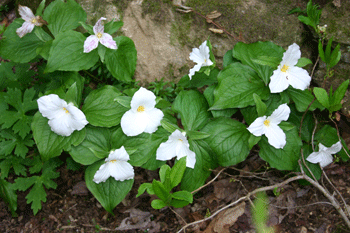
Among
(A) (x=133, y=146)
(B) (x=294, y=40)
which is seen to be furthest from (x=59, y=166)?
(B) (x=294, y=40)

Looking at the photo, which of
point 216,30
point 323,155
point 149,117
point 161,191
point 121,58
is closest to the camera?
point 161,191

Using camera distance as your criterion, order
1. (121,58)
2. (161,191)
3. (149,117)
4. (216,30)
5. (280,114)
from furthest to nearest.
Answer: (216,30), (121,58), (149,117), (280,114), (161,191)

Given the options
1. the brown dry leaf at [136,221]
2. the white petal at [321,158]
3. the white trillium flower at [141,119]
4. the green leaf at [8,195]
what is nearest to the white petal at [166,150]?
the white trillium flower at [141,119]

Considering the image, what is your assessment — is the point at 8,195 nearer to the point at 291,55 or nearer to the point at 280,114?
the point at 280,114

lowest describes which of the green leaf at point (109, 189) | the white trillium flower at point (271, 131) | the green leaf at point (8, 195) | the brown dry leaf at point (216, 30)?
the green leaf at point (8, 195)

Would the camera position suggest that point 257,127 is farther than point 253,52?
No

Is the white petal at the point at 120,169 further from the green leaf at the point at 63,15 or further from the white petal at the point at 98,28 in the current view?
the green leaf at the point at 63,15

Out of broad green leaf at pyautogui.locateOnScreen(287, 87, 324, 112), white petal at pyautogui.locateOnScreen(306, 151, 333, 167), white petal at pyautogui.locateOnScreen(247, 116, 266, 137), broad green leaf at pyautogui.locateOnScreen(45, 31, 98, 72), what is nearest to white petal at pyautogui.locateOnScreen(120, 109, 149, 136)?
broad green leaf at pyautogui.locateOnScreen(45, 31, 98, 72)

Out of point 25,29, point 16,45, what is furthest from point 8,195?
point 25,29
